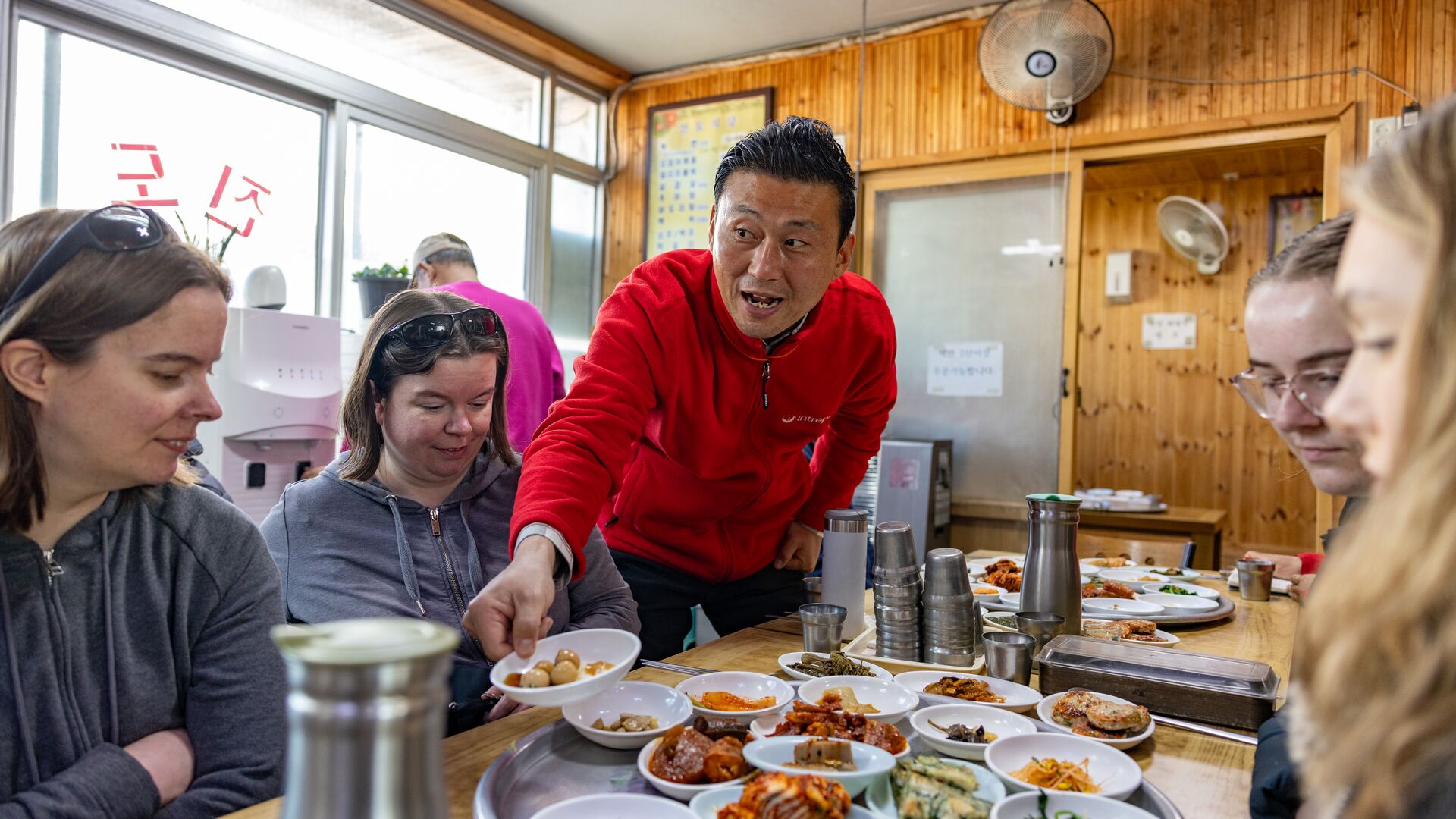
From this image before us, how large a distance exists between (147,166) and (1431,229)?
3.95 meters

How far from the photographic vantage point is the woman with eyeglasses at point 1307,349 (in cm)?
108

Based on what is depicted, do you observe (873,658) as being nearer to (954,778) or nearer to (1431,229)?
(954,778)

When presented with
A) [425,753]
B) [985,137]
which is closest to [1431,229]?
[425,753]

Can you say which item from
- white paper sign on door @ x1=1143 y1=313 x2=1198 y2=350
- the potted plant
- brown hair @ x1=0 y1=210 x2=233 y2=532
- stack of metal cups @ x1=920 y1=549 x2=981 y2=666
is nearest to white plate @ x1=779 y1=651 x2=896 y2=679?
stack of metal cups @ x1=920 y1=549 x2=981 y2=666

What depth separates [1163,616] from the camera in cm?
181

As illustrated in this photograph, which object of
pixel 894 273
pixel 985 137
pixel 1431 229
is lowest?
pixel 1431 229

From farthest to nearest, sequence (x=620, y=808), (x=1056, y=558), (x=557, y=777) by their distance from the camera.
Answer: (x=1056, y=558), (x=557, y=777), (x=620, y=808)

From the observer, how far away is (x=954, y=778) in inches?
37.2

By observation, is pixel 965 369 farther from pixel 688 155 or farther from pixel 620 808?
pixel 620 808

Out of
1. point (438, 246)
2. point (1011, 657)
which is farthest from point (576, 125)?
point (1011, 657)

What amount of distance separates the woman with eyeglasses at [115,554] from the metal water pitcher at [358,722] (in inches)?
29.7

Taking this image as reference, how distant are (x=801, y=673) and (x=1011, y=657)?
32cm

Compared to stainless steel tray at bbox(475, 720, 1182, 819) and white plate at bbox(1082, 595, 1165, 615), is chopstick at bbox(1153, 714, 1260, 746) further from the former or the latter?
white plate at bbox(1082, 595, 1165, 615)

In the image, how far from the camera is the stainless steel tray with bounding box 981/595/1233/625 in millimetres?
1797
